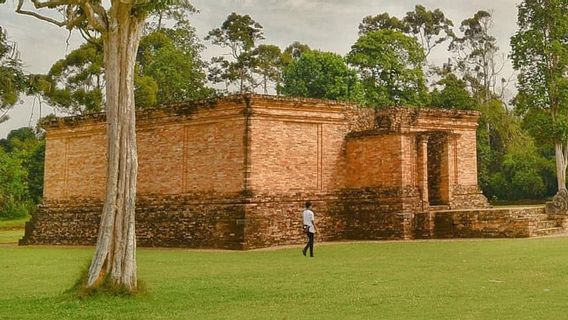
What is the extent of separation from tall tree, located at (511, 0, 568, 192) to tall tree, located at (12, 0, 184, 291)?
884 inches

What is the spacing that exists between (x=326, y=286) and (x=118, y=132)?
11.9 ft

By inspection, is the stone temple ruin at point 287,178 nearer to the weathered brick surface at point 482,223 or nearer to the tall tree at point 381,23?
the weathered brick surface at point 482,223

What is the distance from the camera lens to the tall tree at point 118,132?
916 centimetres

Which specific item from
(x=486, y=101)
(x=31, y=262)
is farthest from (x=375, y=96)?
(x=31, y=262)

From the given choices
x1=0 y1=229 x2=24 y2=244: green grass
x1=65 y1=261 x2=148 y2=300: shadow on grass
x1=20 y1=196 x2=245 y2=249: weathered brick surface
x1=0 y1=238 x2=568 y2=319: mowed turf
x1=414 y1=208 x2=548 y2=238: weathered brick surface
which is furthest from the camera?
x1=0 y1=229 x2=24 y2=244: green grass

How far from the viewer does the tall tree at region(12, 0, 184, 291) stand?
916 centimetres

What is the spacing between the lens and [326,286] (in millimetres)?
10289

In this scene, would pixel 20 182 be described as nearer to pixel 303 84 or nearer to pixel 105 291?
pixel 303 84

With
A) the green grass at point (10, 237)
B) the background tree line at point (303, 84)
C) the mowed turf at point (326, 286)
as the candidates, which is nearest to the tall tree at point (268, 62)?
the background tree line at point (303, 84)

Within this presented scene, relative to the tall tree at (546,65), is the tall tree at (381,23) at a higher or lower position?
higher

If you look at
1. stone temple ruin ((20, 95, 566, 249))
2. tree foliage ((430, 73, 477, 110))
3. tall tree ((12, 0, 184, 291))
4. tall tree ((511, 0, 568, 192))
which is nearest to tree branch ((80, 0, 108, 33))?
tall tree ((12, 0, 184, 291))

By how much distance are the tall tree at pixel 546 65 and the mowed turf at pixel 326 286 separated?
1341cm

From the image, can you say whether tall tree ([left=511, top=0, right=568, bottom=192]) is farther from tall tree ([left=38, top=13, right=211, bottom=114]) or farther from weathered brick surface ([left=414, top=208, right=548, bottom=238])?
tall tree ([left=38, top=13, right=211, bottom=114])

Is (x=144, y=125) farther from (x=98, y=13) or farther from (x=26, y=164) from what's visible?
(x=26, y=164)
